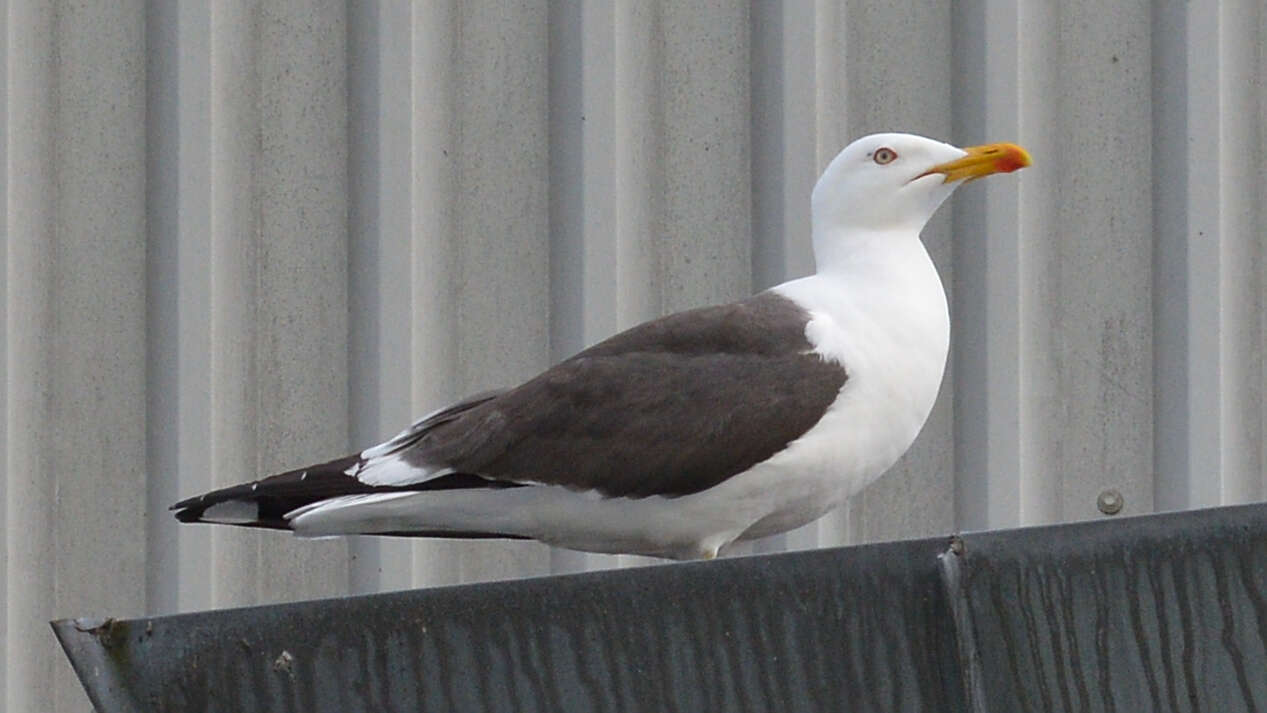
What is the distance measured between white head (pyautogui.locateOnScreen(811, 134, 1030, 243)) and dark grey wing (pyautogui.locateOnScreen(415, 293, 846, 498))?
33cm

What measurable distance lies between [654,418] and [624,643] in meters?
1.05

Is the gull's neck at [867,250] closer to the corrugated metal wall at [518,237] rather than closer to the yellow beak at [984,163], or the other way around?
the yellow beak at [984,163]

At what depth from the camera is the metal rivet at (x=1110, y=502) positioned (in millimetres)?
3066

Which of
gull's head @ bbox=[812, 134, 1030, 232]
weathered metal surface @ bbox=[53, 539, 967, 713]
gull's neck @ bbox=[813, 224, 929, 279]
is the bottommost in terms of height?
weathered metal surface @ bbox=[53, 539, 967, 713]

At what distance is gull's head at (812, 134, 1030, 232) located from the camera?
258 cm

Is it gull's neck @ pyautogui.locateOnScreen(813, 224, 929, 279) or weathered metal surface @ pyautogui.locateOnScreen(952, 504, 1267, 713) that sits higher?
gull's neck @ pyautogui.locateOnScreen(813, 224, 929, 279)

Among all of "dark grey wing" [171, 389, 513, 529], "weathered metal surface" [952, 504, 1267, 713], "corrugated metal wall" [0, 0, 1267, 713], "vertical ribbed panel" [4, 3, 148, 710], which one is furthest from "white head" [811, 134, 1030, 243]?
"weathered metal surface" [952, 504, 1267, 713]

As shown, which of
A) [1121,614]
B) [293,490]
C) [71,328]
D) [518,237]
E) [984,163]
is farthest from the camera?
[518,237]

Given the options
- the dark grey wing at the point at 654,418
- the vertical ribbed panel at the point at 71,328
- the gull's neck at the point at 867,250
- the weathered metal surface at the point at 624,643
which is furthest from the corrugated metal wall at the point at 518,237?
the weathered metal surface at the point at 624,643

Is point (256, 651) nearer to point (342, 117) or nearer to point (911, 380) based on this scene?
point (911, 380)

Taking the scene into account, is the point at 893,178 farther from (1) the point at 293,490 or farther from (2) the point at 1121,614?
(2) the point at 1121,614

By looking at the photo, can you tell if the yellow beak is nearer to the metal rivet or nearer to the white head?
the white head

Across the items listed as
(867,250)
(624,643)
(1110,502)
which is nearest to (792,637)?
(624,643)

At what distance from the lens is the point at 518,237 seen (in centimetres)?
303
